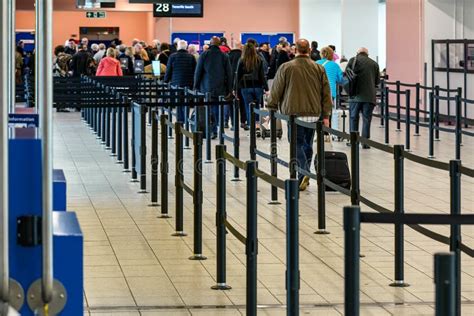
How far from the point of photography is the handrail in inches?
142

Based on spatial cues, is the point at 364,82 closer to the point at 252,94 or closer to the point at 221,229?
the point at 252,94

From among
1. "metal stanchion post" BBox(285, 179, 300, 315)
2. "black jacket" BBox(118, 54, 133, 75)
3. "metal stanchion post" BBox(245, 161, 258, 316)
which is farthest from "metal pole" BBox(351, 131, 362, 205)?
"black jacket" BBox(118, 54, 133, 75)

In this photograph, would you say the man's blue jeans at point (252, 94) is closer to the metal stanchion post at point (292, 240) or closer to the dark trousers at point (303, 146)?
the dark trousers at point (303, 146)

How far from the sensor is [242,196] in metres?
13.7

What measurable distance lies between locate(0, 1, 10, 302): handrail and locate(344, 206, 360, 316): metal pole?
1.66 m

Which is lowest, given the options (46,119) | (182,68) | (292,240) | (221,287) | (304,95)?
(221,287)

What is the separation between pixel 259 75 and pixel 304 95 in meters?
7.63

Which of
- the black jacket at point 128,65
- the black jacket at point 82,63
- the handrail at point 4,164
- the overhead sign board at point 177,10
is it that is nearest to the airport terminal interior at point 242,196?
the handrail at point 4,164

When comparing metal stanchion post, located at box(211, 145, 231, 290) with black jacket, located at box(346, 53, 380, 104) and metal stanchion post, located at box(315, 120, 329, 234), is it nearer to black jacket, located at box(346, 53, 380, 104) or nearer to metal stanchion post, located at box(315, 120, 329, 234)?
metal stanchion post, located at box(315, 120, 329, 234)

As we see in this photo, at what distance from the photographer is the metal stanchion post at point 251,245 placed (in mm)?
7375

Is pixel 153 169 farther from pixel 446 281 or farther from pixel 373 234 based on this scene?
pixel 446 281

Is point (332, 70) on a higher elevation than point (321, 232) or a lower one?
higher

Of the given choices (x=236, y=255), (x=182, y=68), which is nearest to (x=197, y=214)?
(x=236, y=255)

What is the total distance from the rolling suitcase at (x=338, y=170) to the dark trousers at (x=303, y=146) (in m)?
0.23
